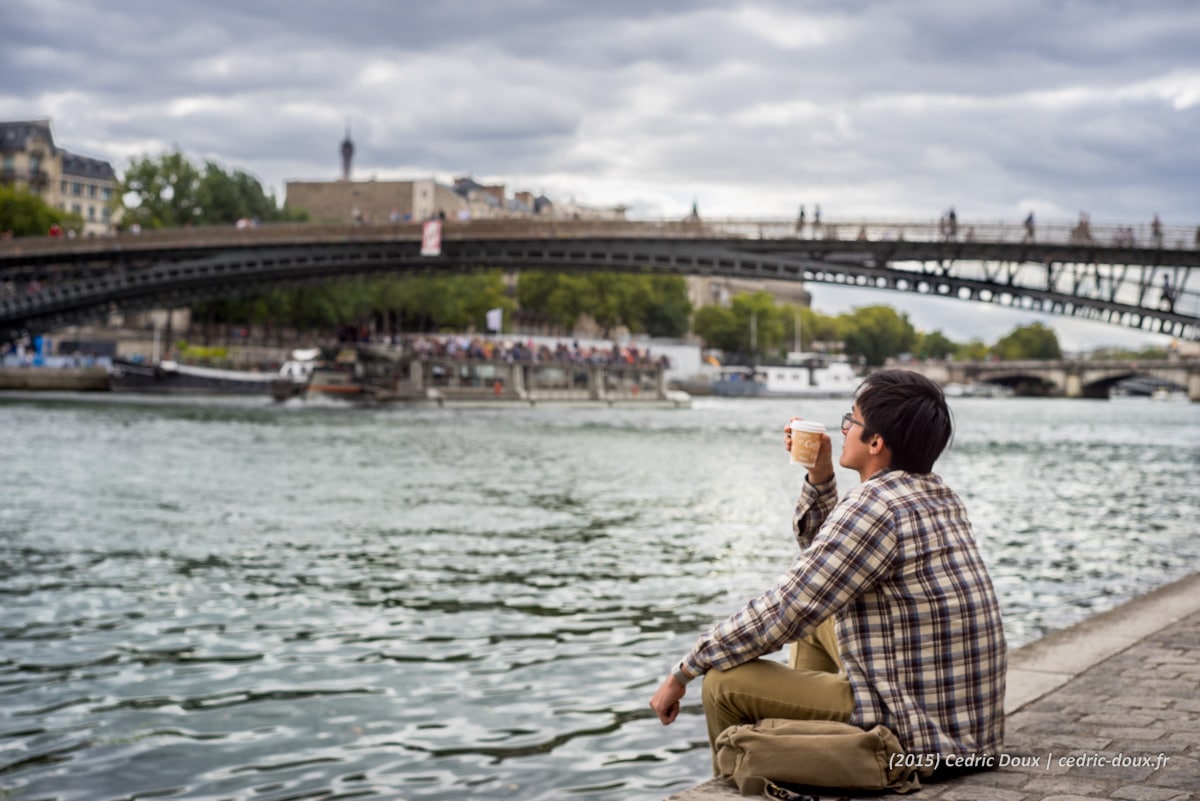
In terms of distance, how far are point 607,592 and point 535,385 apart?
63.6m

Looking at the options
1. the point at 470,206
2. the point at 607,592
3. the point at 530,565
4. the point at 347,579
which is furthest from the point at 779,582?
the point at 470,206

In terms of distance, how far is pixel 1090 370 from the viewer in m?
135

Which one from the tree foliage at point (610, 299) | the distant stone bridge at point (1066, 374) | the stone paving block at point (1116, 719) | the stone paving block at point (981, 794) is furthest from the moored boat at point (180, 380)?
the distant stone bridge at point (1066, 374)

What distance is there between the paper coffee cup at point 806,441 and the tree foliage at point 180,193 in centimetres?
7888

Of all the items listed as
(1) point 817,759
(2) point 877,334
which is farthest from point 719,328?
(1) point 817,759

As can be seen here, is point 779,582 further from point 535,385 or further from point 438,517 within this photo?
point 535,385

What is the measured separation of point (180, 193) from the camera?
80.3m

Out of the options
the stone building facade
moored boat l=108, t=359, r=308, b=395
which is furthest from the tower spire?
moored boat l=108, t=359, r=308, b=395

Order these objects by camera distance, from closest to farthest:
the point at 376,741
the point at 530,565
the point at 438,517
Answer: the point at 376,741, the point at 530,565, the point at 438,517

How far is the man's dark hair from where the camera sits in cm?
383

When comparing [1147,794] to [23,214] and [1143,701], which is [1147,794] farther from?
[23,214]

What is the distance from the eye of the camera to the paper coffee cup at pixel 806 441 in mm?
4277

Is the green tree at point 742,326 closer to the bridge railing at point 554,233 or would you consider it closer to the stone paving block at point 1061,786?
the bridge railing at point 554,233

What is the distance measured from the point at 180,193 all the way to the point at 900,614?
3217 inches
